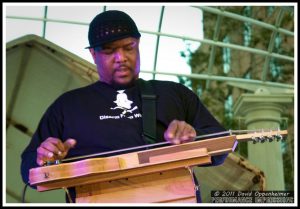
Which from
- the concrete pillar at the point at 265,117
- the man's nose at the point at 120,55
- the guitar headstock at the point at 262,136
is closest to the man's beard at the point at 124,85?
the man's nose at the point at 120,55

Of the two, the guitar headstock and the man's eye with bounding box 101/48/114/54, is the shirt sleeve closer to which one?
the man's eye with bounding box 101/48/114/54

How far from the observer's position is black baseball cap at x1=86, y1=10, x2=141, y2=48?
2.87 meters

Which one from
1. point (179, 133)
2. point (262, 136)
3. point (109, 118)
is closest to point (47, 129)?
point (109, 118)

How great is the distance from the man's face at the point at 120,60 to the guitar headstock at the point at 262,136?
0.71 metres

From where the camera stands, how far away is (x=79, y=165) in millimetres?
2326

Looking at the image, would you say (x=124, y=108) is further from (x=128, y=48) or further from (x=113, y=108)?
(x=128, y=48)

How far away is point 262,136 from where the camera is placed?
96.8 inches

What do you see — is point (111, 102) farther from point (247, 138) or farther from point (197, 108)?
point (247, 138)

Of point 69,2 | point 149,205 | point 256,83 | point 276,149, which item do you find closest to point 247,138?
point 149,205

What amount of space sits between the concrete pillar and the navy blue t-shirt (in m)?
5.77

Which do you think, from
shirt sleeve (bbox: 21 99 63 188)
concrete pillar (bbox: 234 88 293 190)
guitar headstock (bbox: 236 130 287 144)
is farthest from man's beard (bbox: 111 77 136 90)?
concrete pillar (bbox: 234 88 293 190)

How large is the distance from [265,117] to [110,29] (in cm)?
614

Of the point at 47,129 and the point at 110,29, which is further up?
the point at 110,29

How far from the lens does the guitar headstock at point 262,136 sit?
2.42 metres
